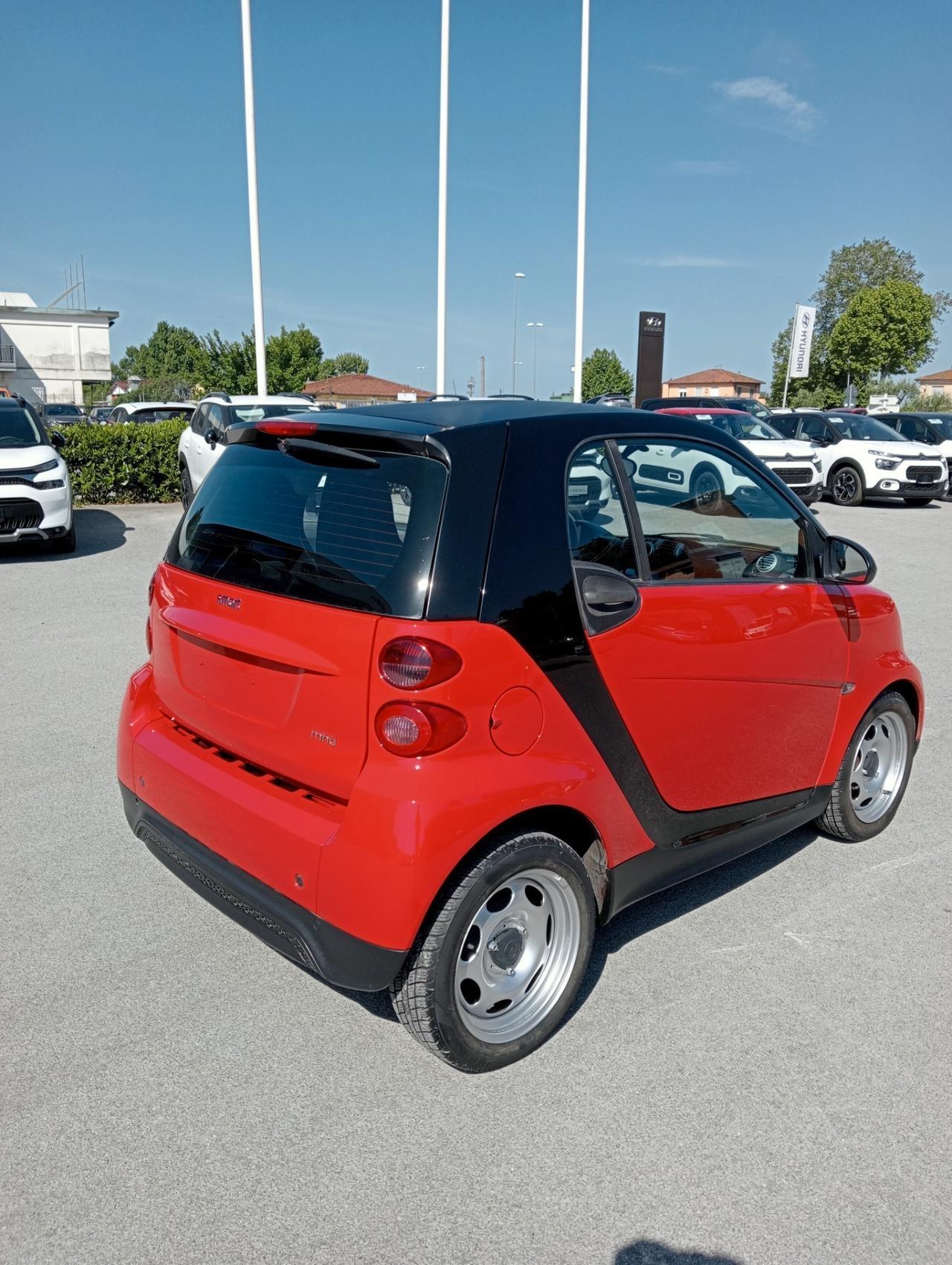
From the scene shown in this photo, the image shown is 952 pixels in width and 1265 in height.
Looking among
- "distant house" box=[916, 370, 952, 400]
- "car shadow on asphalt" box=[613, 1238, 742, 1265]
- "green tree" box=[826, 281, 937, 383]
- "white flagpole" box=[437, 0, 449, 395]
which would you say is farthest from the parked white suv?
"distant house" box=[916, 370, 952, 400]

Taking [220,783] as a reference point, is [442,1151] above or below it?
below

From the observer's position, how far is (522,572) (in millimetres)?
2643

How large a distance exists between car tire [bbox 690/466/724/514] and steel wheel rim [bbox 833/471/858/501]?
17260mm

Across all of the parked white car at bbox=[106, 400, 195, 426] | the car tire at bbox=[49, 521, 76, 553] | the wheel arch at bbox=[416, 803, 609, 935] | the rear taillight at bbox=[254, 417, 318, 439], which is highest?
the rear taillight at bbox=[254, 417, 318, 439]

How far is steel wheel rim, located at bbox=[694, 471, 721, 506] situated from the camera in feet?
11.6

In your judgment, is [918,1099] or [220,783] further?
[220,783]

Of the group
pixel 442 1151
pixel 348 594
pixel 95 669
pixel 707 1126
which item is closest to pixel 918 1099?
pixel 707 1126

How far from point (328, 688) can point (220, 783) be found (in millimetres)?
521

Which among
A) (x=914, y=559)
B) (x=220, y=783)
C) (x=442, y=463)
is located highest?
(x=442, y=463)

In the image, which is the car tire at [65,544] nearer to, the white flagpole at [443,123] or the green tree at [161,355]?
the white flagpole at [443,123]

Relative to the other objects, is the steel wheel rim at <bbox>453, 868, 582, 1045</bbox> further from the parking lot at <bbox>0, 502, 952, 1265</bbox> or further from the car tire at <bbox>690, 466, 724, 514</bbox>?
the car tire at <bbox>690, 466, 724, 514</bbox>

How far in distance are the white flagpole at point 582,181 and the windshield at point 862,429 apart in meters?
7.45

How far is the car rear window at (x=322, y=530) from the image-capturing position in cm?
253

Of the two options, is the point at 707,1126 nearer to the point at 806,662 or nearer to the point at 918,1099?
the point at 918,1099
